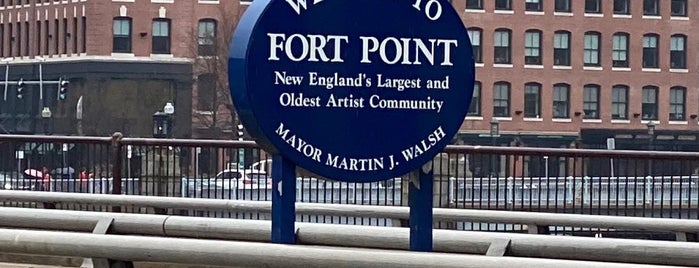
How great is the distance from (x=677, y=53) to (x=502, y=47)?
930cm

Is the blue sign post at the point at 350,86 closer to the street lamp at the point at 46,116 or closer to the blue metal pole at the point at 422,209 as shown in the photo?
the blue metal pole at the point at 422,209

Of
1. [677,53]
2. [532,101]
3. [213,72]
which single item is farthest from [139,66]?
[677,53]

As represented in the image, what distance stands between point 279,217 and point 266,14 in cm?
93

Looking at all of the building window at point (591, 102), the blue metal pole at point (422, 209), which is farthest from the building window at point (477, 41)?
the blue metal pole at point (422, 209)

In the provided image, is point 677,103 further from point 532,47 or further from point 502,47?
point 502,47

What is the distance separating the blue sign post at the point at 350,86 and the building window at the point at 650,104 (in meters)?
70.7

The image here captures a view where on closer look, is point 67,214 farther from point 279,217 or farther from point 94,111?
point 94,111

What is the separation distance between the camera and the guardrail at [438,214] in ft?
38.9

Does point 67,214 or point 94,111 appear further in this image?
point 94,111

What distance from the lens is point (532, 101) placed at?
7588 centimetres

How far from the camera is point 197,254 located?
6.52 metres

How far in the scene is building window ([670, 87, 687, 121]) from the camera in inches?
3024

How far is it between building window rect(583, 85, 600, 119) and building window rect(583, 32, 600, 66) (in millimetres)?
1325

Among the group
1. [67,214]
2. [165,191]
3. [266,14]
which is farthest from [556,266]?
[165,191]
